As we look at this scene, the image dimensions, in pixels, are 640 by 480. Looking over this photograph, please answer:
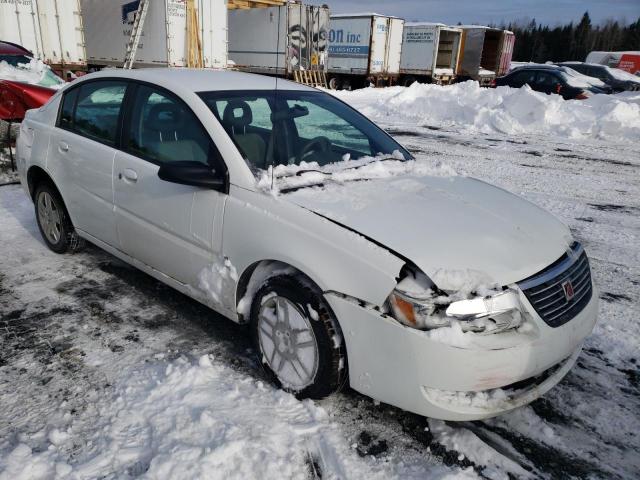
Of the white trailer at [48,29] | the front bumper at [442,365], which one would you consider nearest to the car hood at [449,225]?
the front bumper at [442,365]

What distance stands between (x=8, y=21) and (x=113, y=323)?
42.5 feet

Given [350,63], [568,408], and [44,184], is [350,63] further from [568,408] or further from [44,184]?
[568,408]

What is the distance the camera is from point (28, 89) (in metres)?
7.10

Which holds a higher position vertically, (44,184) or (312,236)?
(312,236)

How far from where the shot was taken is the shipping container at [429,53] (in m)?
25.2

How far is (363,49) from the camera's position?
2317 centimetres

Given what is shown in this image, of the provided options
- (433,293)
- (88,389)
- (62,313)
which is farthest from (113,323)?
(433,293)

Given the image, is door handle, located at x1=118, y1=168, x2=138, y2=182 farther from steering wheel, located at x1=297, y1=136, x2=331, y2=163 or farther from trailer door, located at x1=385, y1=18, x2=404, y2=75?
trailer door, located at x1=385, y1=18, x2=404, y2=75

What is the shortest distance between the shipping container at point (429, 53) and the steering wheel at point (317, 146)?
79.0 ft

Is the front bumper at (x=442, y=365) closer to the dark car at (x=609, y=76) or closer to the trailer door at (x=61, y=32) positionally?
the trailer door at (x=61, y=32)

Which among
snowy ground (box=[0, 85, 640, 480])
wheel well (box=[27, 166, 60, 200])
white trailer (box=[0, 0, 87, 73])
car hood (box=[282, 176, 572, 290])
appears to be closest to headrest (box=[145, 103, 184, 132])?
car hood (box=[282, 176, 572, 290])

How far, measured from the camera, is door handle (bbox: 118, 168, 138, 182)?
330 centimetres

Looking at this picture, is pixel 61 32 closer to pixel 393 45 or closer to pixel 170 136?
pixel 170 136

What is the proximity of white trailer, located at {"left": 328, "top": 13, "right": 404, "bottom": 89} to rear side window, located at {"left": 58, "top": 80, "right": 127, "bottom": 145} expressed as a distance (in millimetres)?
20663
